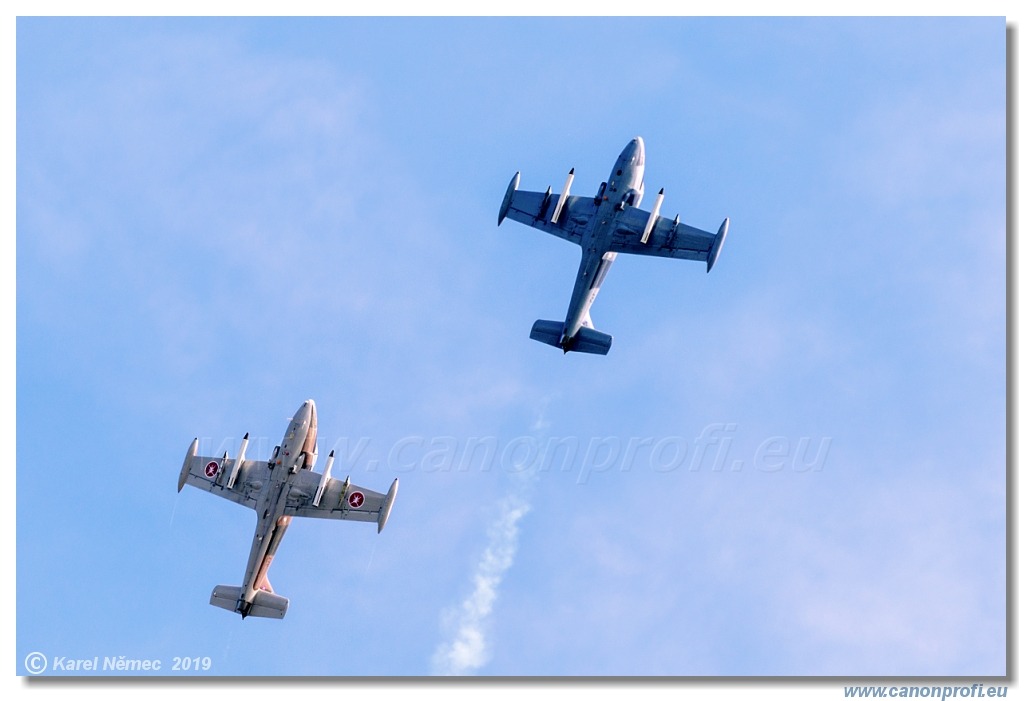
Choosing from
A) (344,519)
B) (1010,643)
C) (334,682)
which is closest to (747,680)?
(1010,643)

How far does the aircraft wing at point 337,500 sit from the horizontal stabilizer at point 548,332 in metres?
17.7

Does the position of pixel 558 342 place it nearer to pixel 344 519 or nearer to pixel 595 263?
pixel 595 263

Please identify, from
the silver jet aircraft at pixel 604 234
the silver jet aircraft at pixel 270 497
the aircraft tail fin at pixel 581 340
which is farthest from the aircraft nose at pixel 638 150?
the silver jet aircraft at pixel 270 497

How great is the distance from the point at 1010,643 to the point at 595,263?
137 feet

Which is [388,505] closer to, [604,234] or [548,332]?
[548,332]

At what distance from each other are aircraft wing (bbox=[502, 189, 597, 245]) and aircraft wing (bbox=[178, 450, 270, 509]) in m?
29.2

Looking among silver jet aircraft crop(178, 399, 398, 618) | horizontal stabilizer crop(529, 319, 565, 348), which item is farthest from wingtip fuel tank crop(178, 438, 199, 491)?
horizontal stabilizer crop(529, 319, 565, 348)

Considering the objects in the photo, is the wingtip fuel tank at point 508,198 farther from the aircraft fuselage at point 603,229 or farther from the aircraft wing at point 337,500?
the aircraft wing at point 337,500

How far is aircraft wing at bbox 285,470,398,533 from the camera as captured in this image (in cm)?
8925

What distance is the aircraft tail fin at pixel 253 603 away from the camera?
91250 mm

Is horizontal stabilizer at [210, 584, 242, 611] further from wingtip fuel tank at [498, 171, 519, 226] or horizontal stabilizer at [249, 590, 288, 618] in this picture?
wingtip fuel tank at [498, 171, 519, 226]

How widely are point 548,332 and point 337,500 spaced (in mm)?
21763

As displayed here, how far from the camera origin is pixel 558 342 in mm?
97562

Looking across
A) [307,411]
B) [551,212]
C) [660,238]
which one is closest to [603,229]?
[660,238]
